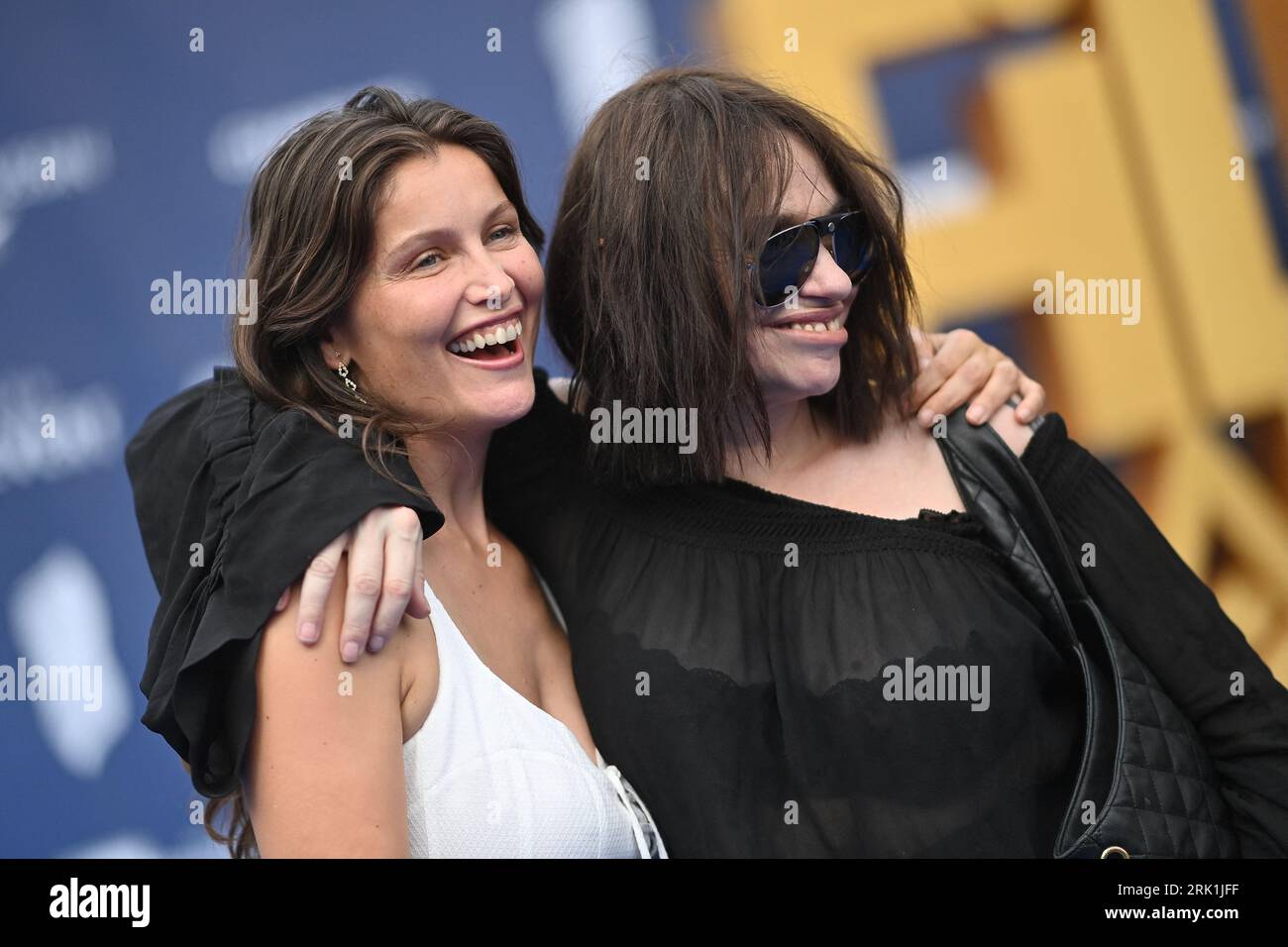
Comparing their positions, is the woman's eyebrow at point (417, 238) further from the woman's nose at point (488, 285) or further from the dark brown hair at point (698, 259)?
the dark brown hair at point (698, 259)

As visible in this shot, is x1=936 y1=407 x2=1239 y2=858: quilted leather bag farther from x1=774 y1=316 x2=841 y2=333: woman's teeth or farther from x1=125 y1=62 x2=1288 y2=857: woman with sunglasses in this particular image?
x1=774 y1=316 x2=841 y2=333: woman's teeth

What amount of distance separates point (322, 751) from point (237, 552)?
312mm

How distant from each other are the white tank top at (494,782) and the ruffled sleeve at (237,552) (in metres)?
0.26

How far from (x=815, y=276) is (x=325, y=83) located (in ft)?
6.72

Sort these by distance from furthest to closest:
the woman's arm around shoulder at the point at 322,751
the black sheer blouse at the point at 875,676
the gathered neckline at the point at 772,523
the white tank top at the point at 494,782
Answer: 1. the gathered neckline at the point at 772,523
2. the black sheer blouse at the point at 875,676
3. the white tank top at the point at 494,782
4. the woman's arm around shoulder at the point at 322,751

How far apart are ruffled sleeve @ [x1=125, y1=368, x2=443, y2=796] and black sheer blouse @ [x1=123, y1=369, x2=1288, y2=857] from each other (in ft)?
Result: 0.07

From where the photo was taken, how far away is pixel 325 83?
11.9 ft

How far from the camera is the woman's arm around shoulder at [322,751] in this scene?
171 cm

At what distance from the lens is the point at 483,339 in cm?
209

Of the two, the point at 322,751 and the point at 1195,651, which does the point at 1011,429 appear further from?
the point at 322,751

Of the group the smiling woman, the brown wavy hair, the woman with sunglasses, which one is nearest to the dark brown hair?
the woman with sunglasses

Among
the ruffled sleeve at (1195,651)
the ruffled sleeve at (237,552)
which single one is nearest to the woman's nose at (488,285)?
the ruffled sleeve at (237,552)
